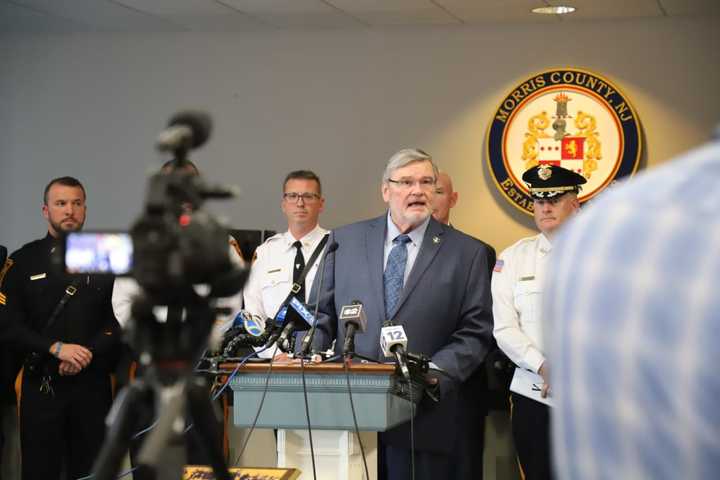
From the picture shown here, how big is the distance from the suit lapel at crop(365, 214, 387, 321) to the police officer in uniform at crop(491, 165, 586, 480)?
0.83 m

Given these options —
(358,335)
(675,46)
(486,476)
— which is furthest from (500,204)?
(358,335)

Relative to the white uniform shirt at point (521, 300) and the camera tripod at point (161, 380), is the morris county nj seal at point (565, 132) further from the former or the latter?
the camera tripod at point (161, 380)

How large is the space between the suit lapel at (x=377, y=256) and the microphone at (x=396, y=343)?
0.62 metres

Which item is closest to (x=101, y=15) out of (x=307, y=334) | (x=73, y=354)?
(x=73, y=354)

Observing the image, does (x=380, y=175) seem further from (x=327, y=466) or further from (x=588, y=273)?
(x=588, y=273)

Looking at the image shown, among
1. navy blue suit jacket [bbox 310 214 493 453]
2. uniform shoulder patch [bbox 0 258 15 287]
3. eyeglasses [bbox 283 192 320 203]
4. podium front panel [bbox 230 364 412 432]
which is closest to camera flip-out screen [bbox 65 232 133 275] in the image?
podium front panel [bbox 230 364 412 432]

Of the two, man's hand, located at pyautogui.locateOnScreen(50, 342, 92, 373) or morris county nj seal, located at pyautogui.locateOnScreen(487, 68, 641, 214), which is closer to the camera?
man's hand, located at pyautogui.locateOnScreen(50, 342, 92, 373)

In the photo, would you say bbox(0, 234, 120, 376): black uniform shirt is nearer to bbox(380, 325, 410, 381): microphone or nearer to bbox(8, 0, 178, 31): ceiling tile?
bbox(8, 0, 178, 31): ceiling tile

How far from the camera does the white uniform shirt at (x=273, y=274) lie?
5172 mm

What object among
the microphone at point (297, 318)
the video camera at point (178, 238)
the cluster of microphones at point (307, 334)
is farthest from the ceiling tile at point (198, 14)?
the video camera at point (178, 238)

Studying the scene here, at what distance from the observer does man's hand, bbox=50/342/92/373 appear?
4961 mm

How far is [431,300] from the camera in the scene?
12.0 feet

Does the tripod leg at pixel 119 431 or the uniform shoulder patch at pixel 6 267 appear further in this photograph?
the uniform shoulder patch at pixel 6 267

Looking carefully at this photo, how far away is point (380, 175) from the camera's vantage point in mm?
6496
